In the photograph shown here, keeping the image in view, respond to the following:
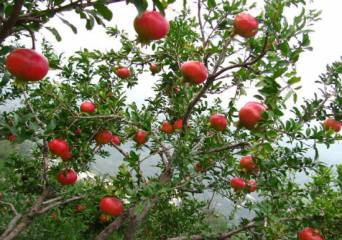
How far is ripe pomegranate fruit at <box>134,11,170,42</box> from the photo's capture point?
1.78 m

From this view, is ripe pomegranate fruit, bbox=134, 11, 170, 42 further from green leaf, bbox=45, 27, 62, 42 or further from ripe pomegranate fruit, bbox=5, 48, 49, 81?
ripe pomegranate fruit, bbox=5, 48, 49, 81

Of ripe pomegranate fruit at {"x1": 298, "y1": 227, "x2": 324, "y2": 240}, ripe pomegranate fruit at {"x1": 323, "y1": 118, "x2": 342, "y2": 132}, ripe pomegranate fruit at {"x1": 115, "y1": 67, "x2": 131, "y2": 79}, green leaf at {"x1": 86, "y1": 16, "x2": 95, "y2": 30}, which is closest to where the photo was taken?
green leaf at {"x1": 86, "y1": 16, "x2": 95, "y2": 30}

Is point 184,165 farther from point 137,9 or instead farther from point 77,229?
point 77,229

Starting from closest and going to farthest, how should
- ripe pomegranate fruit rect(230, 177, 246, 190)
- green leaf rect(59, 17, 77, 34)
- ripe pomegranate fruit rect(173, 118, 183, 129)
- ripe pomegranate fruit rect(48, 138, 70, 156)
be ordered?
green leaf rect(59, 17, 77, 34) < ripe pomegranate fruit rect(48, 138, 70, 156) < ripe pomegranate fruit rect(230, 177, 246, 190) < ripe pomegranate fruit rect(173, 118, 183, 129)

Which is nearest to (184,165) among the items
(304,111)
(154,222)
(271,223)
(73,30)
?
(271,223)

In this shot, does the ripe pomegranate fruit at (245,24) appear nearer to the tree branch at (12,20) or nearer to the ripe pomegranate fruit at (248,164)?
the ripe pomegranate fruit at (248,164)

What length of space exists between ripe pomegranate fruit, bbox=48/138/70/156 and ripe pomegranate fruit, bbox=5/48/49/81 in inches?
74.7

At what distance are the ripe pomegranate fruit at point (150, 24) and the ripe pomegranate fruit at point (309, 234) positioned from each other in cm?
244

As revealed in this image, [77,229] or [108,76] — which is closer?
[108,76]

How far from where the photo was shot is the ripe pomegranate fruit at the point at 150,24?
1780mm

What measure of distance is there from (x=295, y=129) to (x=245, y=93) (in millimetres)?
940

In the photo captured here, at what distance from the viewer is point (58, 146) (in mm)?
3547

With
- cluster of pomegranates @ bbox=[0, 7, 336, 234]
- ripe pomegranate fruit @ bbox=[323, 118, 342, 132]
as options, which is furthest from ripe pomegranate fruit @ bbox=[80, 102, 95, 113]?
ripe pomegranate fruit @ bbox=[323, 118, 342, 132]

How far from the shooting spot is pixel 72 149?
3.92 meters
